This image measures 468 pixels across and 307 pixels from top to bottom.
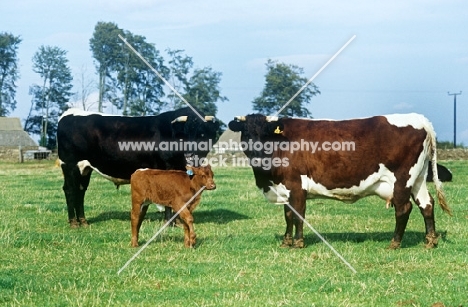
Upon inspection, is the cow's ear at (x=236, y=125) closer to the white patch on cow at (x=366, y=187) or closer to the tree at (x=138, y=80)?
the white patch on cow at (x=366, y=187)

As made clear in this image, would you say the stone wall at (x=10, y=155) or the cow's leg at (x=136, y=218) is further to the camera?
the stone wall at (x=10, y=155)

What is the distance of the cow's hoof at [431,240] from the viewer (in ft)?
31.9

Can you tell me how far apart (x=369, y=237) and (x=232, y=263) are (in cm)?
312

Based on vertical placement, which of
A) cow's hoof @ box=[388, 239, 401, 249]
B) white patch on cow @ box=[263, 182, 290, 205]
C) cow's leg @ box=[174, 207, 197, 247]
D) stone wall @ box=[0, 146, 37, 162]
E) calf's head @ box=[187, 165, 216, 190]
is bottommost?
stone wall @ box=[0, 146, 37, 162]

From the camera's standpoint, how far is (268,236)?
1069 cm

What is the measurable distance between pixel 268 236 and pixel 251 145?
1644mm

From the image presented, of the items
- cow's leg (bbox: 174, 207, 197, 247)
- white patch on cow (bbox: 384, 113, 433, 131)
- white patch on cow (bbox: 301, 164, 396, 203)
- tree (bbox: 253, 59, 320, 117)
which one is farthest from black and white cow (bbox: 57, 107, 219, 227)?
tree (bbox: 253, 59, 320, 117)

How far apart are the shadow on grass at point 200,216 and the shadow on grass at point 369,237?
2.52 meters

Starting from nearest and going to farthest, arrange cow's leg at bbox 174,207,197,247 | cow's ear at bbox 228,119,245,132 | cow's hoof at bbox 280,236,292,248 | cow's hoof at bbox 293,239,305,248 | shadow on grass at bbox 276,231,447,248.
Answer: cow's leg at bbox 174,207,197,247, cow's hoof at bbox 293,239,305,248, cow's hoof at bbox 280,236,292,248, cow's ear at bbox 228,119,245,132, shadow on grass at bbox 276,231,447,248

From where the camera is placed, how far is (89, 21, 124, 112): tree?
6347 centimetres

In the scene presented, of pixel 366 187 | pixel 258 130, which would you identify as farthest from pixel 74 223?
pixel 366 187

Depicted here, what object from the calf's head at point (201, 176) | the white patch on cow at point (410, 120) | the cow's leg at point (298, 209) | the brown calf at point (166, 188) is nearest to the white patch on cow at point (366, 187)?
the cow's leg at point (298, 209)

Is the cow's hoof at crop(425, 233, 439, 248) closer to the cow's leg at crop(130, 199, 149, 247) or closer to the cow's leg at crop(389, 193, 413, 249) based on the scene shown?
the cow's leg at crop(389, 193, 413, 249)

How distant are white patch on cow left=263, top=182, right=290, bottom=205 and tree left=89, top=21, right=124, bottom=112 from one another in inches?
2106
